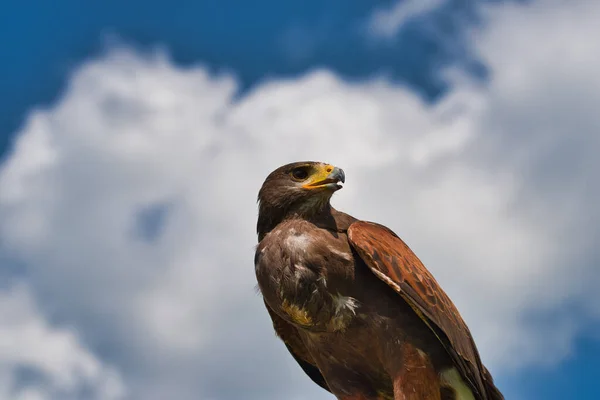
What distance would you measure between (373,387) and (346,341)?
0.81 m

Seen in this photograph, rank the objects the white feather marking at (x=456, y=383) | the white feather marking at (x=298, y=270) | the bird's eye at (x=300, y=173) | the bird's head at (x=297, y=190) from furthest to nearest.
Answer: the bird's eye at (x=300, y=173), the bird's head at (x=297, y=190), the white feather marking at (x=456, y=383), the white feather marking at (x=298, y=270)

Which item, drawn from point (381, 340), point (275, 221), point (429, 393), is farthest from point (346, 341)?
point (275, 221)

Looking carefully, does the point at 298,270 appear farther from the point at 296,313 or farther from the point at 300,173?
the point at 300,173

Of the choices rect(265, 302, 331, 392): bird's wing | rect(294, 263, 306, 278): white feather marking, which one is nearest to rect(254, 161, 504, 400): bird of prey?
rect(294, 263, 306, 278): white feather marking

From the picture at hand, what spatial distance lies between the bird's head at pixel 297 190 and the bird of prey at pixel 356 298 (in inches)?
0.4

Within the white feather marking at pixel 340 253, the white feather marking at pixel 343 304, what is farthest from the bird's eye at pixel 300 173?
the white feather marking at pixel 343 304

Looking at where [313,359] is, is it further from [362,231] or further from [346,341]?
[362,231]

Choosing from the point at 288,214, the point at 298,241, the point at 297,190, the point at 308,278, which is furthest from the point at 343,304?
the point at 297,190

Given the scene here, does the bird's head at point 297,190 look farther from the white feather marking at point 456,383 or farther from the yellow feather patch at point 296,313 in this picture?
the white feather marking at point 456,383

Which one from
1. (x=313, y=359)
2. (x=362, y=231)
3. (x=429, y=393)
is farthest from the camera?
(x=313, y=359)

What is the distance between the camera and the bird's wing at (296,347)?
9.11m

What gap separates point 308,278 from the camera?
789 cm

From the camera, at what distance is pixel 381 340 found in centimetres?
805

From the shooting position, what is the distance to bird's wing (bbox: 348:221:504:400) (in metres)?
7.98
